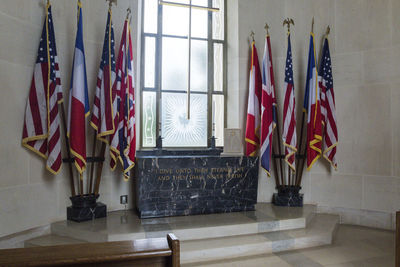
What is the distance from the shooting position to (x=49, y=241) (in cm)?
377

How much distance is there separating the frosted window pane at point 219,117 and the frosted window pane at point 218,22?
3.56 ft

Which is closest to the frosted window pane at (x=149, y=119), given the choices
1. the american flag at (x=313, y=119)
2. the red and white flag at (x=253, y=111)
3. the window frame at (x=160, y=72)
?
the window frame at (x=160, y=72)

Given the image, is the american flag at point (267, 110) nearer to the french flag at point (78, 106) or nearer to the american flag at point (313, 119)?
the american flag at point (313, 119)

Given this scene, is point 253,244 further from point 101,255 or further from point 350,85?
point 350,85

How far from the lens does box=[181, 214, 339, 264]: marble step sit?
3523 millimetres

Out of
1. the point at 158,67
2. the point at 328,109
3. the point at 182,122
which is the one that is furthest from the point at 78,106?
the point at 328,109

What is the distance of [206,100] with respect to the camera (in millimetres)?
5684

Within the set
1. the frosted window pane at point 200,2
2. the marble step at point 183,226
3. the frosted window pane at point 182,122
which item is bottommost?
the marble step at point 183,226

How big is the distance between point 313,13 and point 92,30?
3.51 meters

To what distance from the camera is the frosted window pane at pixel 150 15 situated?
17.8 ft

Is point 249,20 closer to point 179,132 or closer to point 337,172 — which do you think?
point 179,132

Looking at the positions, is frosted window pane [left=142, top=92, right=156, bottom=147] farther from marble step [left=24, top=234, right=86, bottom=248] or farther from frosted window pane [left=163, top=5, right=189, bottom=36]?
marble step [left=24, top=234, right=86, bottom=248]

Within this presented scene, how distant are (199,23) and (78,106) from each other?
271cm

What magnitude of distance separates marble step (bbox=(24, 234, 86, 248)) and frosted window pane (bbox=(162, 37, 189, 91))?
8.93 ft
